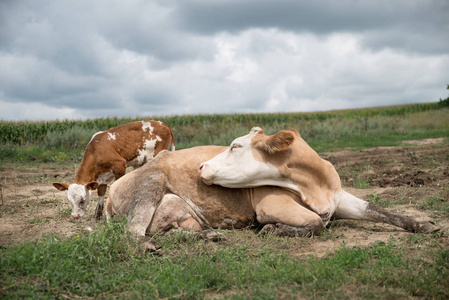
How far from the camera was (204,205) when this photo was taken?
464 centimetres

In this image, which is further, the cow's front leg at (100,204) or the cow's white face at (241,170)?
the cow's front leg at (100,204)

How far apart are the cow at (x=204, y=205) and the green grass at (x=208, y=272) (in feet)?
1.69

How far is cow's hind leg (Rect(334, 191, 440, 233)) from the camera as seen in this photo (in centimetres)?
464

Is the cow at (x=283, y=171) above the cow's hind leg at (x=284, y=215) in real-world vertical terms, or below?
above

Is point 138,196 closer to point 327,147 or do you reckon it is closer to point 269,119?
point 327,147

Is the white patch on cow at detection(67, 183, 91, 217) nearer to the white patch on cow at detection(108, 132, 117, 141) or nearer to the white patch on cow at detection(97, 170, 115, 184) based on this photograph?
the white patch on cow at detection(97, 170, 115, 184)

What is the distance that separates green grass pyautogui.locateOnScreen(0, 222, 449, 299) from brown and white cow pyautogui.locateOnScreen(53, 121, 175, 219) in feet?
8.21

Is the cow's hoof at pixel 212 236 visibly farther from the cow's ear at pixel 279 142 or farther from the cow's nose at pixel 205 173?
the cow's ear at pixel 279 142

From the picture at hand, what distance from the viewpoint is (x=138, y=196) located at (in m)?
4.57

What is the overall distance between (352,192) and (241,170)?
3.67m

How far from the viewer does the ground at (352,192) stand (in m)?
4.40

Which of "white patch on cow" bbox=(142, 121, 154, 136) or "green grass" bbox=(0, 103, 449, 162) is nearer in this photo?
"white patch on cow" bbox=(142, 121, 154, 136)

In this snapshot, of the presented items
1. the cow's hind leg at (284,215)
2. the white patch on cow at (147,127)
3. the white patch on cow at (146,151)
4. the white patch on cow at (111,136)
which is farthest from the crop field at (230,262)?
the white patch on cow at (147,127)

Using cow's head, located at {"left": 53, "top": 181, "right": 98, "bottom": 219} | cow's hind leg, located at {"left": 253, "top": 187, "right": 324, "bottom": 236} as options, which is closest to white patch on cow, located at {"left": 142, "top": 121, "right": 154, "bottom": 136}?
cow's head, located at {"left": 53, "top": 181, "right": 98, "bottom": 219}
